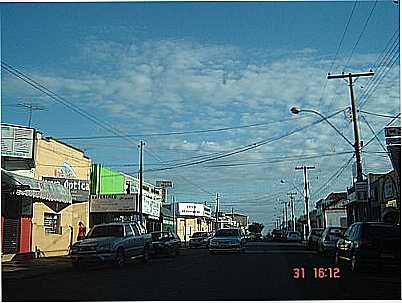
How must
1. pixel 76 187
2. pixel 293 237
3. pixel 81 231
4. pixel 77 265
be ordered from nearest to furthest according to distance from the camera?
1. pixel 77 265
2. pixel 81 231
3. pixel 76 187
4. pixel 293 237

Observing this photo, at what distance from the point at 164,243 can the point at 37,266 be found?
10606 millimetres

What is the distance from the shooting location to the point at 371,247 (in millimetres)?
18062

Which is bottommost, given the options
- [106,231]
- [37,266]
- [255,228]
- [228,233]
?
[37,266]

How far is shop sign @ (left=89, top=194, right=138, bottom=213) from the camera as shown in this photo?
26.1 meters

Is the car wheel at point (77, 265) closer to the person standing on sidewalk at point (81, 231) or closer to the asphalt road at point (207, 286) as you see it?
the person standing on sidewalk at point (81, 231)

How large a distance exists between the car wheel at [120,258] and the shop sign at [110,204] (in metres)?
2.71

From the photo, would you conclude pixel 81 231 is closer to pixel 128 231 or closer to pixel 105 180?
pixel 128 231

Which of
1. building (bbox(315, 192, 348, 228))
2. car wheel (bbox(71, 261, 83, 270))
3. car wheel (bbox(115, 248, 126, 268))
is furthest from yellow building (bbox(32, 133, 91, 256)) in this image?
building (bbox(315, 192, 348, 228))

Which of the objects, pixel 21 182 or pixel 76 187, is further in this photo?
pixel 76 187

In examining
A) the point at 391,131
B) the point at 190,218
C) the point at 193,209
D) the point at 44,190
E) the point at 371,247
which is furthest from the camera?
the point at 190,218


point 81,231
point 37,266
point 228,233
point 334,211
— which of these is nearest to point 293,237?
point 334,211

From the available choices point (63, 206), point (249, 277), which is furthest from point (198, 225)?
point (249, 277)

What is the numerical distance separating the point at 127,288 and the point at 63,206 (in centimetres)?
1313

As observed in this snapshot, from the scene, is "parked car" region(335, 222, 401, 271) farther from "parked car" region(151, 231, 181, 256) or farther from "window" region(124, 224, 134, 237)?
"parked car" region(151, 231, 181, 256)
